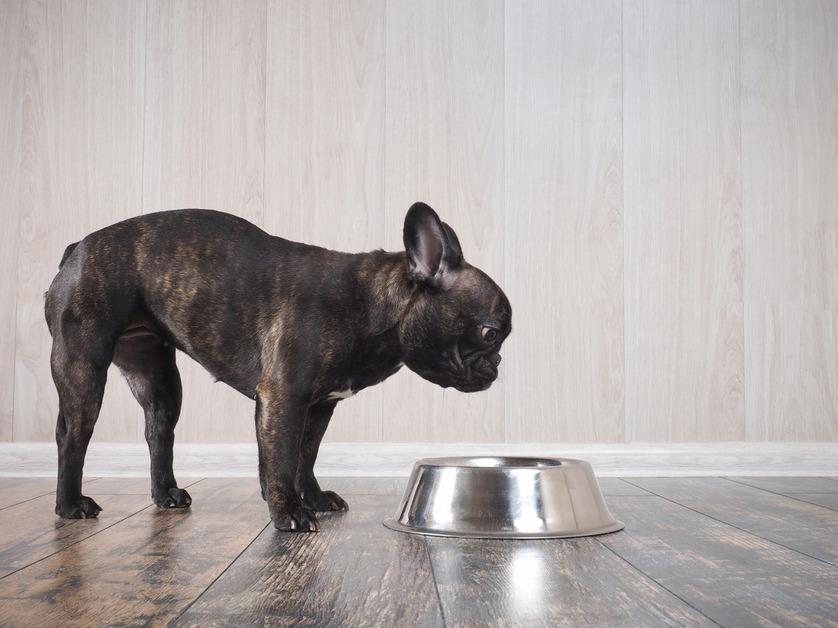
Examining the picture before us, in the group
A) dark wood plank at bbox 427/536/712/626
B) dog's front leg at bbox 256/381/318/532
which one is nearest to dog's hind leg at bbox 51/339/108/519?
dog's front leg at bbox 256/381/318/532

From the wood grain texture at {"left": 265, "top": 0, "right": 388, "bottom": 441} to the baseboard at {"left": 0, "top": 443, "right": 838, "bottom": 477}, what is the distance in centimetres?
81

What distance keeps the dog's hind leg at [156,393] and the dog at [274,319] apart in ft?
0.25

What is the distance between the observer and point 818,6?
331 centimetres

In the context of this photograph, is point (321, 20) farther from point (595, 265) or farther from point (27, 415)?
point (27, 415)

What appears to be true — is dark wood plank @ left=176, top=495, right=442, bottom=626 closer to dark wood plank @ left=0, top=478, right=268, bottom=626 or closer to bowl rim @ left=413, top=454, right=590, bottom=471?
dark wood plank @ left=0, top=478, right=268, bottom=626

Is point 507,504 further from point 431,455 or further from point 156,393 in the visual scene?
point 431,455

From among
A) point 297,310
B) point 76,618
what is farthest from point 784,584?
point 297,310

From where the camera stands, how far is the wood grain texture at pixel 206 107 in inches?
125

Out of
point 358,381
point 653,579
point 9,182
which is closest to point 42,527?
point 358,381

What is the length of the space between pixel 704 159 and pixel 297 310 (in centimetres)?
202

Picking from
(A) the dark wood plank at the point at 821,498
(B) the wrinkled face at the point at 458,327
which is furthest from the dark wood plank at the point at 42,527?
(A) the dark wood plank at the point at 821,498

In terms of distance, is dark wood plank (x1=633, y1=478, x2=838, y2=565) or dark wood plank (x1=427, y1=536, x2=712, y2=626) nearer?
dark wood plank (x1=427, y1=536, x2=712, y2=626)

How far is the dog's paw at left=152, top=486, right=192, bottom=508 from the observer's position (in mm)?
2189

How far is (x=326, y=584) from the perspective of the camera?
4.19ft
